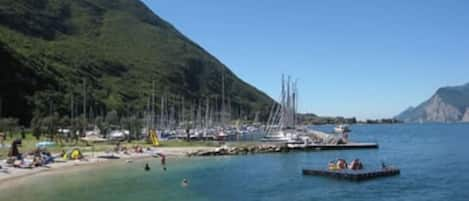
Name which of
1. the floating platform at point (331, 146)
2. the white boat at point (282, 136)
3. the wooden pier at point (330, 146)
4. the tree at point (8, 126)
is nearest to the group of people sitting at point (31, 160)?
Answer: the tree at point (8, 126)

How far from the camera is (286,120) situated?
12762 cm

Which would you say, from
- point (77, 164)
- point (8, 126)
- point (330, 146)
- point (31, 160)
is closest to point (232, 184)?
point (77, 164)

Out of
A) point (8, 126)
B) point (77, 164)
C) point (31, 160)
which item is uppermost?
point (8, 126)

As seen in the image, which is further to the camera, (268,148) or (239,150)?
(268,148)

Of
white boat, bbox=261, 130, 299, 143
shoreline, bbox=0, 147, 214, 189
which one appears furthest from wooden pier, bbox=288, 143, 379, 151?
shoreline, bbox=0, 147, 214, 189

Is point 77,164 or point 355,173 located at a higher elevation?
point 77,164

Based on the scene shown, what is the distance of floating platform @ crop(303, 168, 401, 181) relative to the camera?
184ft

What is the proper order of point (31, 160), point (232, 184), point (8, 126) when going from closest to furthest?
1. point (232, 184)
2. point (31, 160)
3. point (8, 126)

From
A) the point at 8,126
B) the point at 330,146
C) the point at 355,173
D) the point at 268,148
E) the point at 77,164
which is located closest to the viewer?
the point at 355,173

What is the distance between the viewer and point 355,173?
2222 inches

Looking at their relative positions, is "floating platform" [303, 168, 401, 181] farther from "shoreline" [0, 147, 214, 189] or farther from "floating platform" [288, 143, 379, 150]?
→ "floating platform" [288, 143, 379, 150]

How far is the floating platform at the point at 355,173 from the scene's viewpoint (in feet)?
184

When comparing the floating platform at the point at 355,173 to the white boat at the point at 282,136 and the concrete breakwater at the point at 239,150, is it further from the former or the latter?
the white boat at the point at 282,136

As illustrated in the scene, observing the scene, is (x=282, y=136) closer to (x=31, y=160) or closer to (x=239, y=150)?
(x=239, y=150)
